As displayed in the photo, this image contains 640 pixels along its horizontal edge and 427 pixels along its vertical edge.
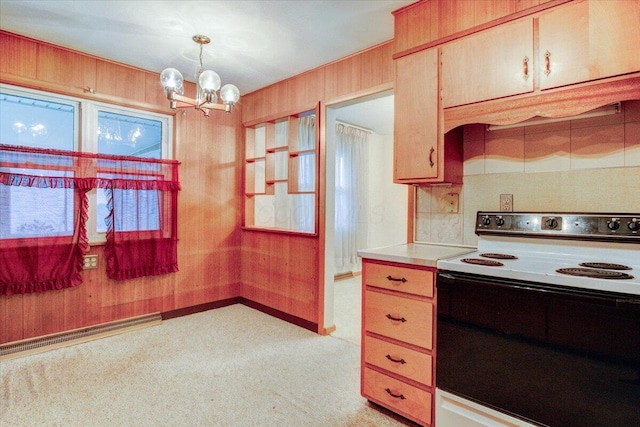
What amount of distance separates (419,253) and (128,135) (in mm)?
3008

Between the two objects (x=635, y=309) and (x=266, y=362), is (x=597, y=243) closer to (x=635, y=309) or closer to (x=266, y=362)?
(x=635, y=309)

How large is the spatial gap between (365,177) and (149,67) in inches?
136

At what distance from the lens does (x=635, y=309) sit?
1.19 m

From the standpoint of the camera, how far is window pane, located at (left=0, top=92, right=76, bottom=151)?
269 centimetres

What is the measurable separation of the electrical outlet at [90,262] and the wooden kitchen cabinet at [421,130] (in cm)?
275

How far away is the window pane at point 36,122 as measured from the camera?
269 cm

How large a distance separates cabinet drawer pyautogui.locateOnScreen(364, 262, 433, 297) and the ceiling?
5.58 feet

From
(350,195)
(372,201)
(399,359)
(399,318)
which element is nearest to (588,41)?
(399,318)

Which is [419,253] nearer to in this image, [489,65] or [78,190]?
[489,65]

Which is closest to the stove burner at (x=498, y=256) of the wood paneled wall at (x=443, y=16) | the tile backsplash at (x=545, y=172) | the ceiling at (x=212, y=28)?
the tile backsplash at (x=545, y=172)

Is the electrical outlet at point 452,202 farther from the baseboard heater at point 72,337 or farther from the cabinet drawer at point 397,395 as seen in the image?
the baseboard heater at point 72,337

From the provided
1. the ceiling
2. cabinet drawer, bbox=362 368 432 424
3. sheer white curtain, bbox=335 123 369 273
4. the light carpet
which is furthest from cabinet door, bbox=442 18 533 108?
sheer white curtain, bbox=335 123 369 273

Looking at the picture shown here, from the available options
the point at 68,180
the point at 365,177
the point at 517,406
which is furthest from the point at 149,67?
the point at 517,406

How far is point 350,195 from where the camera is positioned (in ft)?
17.7
